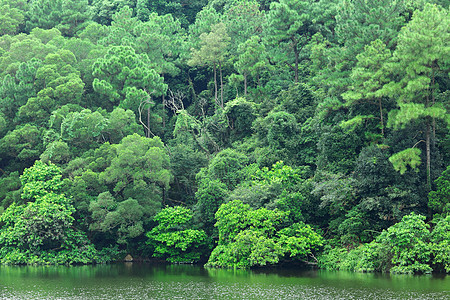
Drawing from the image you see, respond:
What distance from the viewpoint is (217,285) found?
2872cm

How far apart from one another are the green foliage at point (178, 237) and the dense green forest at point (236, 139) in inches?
5.2

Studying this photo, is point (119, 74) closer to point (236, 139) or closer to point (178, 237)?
point (236, 139)

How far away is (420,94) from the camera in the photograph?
115ft

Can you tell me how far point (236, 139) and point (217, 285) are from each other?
23687 millimetres

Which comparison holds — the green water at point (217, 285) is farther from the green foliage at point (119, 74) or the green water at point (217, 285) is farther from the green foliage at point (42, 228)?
the green foliage at point (119, 74)

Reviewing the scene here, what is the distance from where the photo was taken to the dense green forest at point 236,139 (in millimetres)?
35000

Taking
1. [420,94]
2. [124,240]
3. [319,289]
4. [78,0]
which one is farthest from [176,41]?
[319,289]

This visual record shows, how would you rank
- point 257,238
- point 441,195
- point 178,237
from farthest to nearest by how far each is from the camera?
point 178,237 < point 257,238 < point 441,195

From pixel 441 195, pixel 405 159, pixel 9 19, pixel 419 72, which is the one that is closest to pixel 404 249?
→ pixel 441 195

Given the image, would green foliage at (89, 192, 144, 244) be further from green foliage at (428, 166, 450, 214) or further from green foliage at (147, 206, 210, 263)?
green foliage at (428, 166, 450, 214)

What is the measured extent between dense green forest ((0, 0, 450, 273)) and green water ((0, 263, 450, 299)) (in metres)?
3.05

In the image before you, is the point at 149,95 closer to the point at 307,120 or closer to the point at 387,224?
the point at 307,120

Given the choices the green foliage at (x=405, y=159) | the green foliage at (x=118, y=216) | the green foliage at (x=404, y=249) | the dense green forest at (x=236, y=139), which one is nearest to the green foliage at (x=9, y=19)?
the dense green forest at (x=236, y=139)

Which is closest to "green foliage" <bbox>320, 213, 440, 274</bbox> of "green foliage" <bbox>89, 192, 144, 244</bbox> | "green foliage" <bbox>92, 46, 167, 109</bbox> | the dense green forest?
the dense green forest
